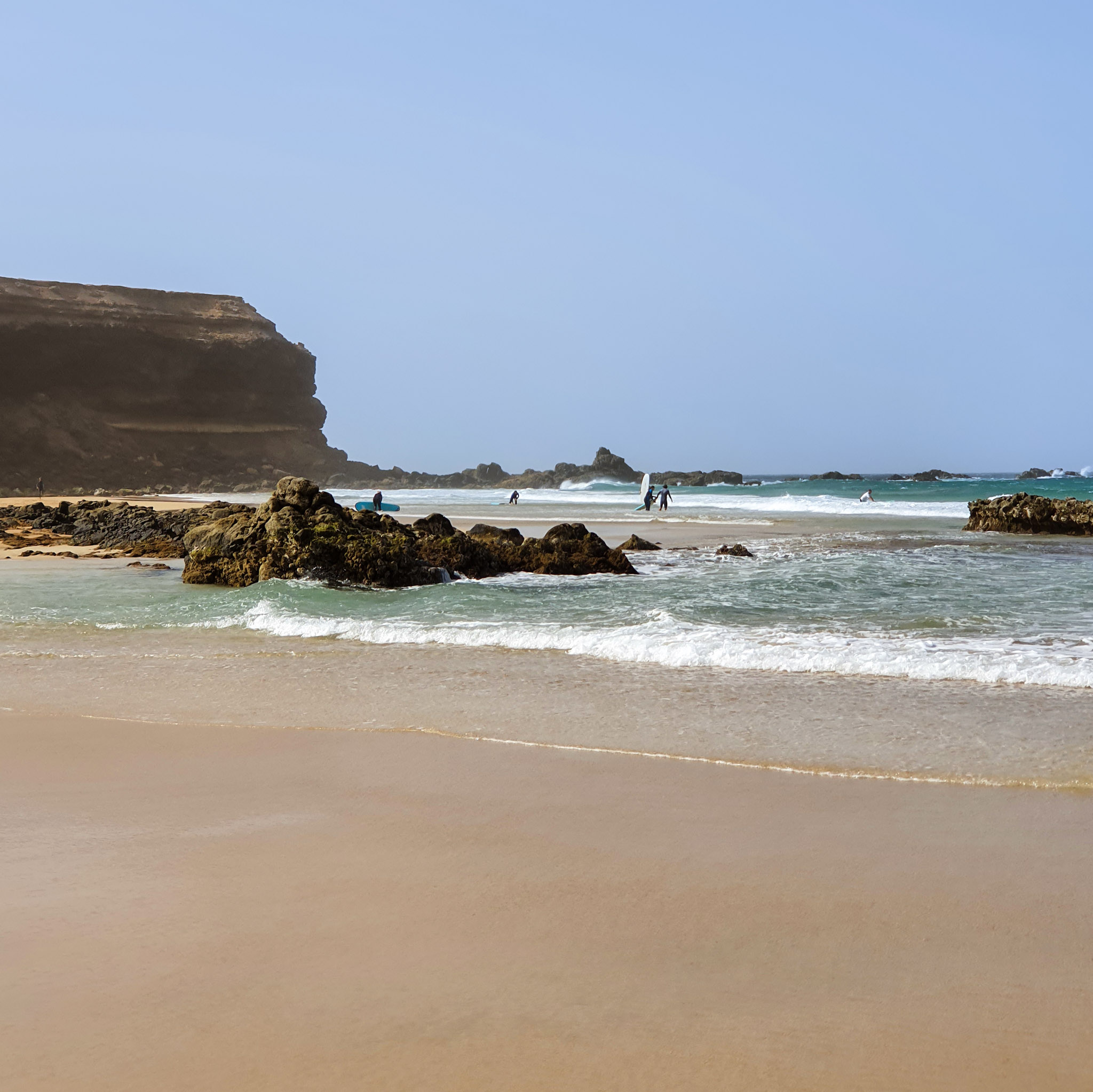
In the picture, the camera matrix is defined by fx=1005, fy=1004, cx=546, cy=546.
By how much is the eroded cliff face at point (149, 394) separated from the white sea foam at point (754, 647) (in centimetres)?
6594

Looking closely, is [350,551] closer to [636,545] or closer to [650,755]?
[636,545]

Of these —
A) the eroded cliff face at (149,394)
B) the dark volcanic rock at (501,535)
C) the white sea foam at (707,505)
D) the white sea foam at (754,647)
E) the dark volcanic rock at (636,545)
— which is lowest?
the white sea foam at (754,647)

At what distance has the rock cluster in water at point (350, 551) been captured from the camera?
41.1 feet

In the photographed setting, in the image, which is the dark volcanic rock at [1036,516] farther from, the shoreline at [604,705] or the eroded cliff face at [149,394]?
the eroded cliff face at [149,394]

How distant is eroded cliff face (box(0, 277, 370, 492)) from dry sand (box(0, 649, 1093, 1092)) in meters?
70.3

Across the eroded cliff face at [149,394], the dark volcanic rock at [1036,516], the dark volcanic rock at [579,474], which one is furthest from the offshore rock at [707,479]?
the dark volcanic rock at [1036,516]

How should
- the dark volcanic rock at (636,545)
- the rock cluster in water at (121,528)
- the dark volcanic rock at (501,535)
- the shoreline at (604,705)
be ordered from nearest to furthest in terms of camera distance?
the shoreline at (604,705)
the dark volcanic rock at (501,535)
the dark volcanic rock at (636,545)
the rock cluster in water at (121,528)

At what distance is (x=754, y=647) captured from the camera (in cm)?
756

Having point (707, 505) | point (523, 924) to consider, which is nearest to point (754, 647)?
point (523, 924)

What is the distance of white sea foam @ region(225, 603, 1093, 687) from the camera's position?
22.3ft

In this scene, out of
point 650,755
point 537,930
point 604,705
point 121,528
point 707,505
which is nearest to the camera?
point 537,930

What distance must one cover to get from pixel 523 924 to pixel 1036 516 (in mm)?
23559

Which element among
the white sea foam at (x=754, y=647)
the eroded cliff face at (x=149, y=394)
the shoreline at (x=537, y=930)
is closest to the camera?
the shoreline at (x=537, y=930)

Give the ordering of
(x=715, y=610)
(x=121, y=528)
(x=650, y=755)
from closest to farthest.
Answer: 1. (x=650, y=755)
2. (x=715, y=610)
3. (x=121, y=528)
